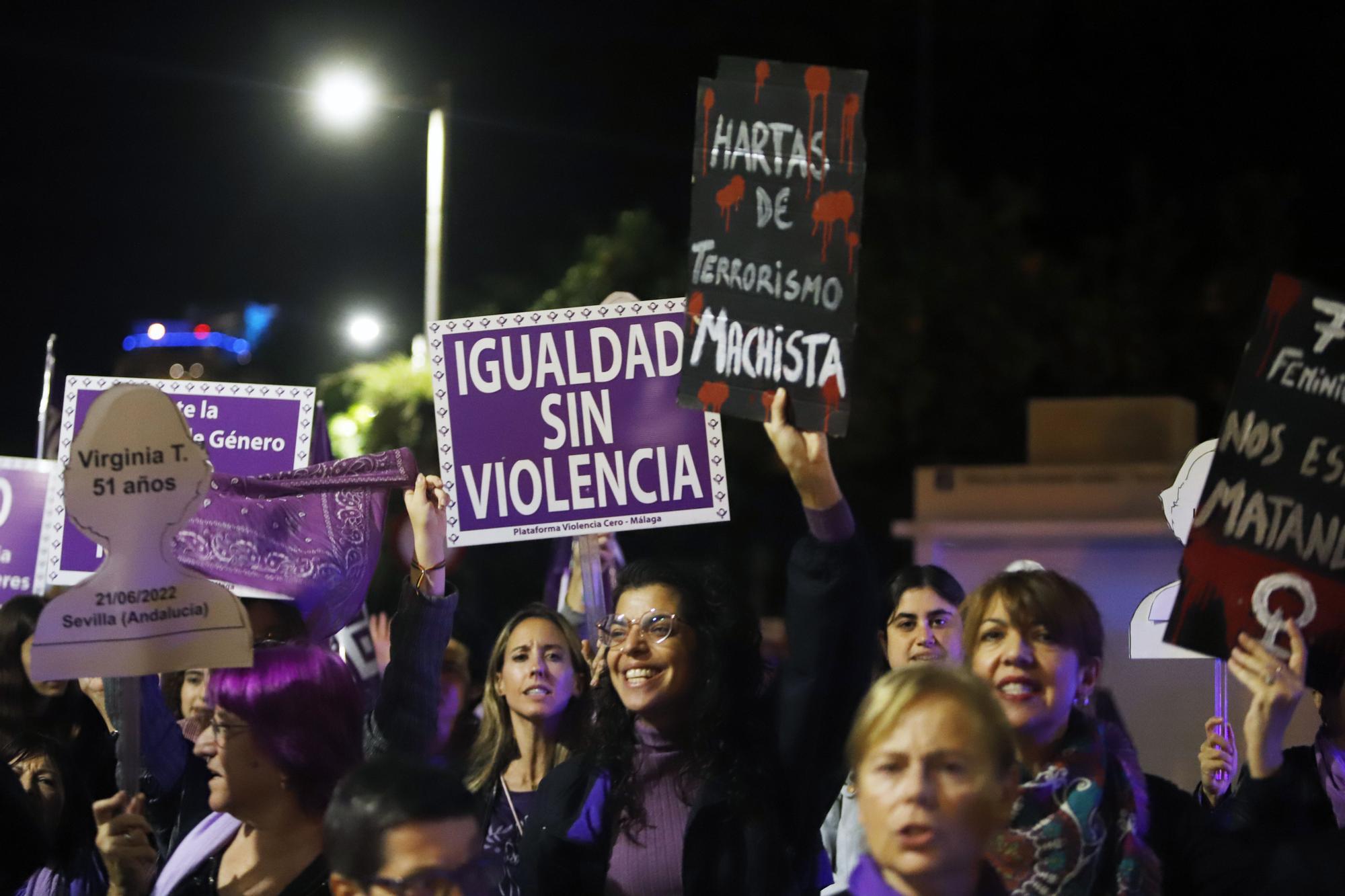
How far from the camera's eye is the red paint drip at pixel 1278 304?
380cm

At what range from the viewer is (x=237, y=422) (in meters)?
6.32

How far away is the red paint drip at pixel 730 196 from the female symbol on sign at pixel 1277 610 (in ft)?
4.73

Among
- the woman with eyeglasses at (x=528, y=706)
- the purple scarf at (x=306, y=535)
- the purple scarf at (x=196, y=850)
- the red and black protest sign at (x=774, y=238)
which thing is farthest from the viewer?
the woman with eyeglasses at (x=528, y=706)

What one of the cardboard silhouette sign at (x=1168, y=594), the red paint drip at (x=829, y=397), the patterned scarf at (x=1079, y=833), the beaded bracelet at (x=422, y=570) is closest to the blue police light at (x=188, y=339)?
the beaded bracelet at (x=422, y=570)

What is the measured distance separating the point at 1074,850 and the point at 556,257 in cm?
1611

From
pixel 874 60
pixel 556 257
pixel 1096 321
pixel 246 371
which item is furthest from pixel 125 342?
pixel 1096 321

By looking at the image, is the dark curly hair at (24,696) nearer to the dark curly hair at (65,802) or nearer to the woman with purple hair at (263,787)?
the dark curly hair at (65,802)

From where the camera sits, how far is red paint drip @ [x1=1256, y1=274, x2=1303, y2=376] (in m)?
3.80

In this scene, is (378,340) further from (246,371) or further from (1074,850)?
(1074,850)

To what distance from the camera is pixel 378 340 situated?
3062 centimetres

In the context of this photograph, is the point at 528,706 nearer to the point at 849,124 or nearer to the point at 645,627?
the point at 645,627

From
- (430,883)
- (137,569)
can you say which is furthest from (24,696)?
(430,883)

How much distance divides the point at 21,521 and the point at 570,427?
246cm

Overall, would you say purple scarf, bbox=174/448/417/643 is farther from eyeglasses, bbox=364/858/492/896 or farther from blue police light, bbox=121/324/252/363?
blue police light, bbox=121/324/252/363
